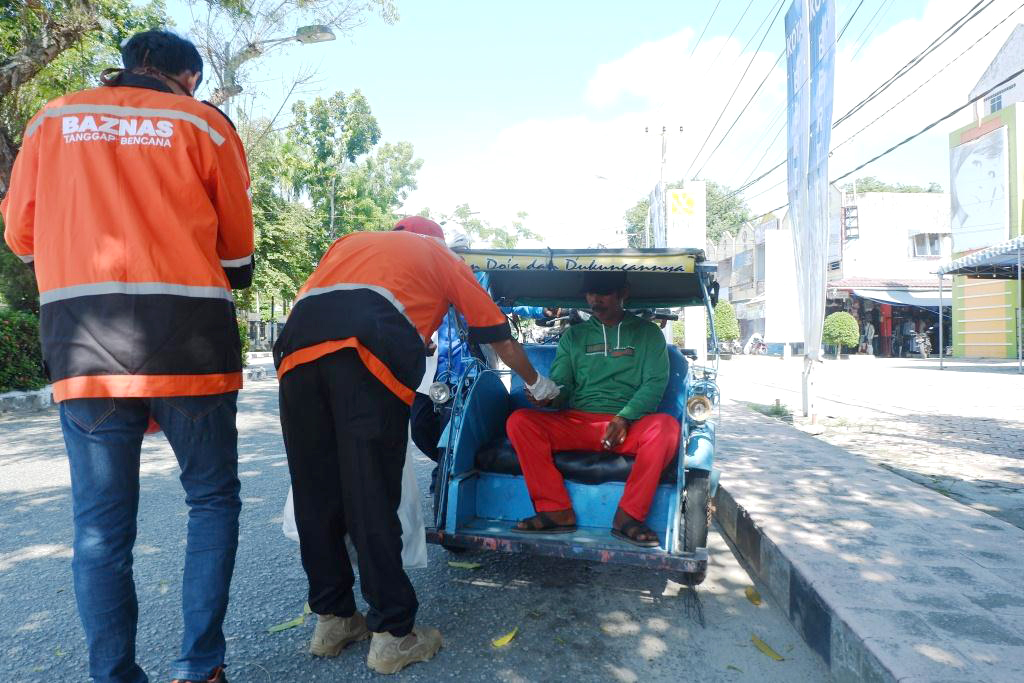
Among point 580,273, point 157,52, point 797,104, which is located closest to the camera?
point 157,52

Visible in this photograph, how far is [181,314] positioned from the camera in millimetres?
2180

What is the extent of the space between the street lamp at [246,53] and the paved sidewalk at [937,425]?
9.95 metres

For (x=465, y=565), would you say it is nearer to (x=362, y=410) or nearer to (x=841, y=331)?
(x=362, y=410)

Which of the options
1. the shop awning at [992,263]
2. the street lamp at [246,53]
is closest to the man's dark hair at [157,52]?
the street lamp at [246,53]

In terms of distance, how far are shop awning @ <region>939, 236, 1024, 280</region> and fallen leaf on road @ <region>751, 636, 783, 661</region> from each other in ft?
53.3

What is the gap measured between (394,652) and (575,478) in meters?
1.33

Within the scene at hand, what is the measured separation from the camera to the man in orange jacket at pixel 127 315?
2117mm

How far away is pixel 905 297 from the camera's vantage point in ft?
107

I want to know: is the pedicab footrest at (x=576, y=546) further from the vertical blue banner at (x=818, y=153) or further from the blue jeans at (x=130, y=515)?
the vertical blue banner at (x=818, y=153)

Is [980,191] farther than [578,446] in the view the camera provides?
Yes

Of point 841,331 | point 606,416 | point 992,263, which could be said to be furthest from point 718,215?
point 606,416

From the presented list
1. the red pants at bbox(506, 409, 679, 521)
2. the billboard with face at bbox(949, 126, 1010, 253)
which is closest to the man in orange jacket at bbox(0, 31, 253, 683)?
the red pants at bbox(506, 409, 679, 521)

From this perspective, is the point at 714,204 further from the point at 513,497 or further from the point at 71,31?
the point at 513,497

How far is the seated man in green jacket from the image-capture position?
346 cm
